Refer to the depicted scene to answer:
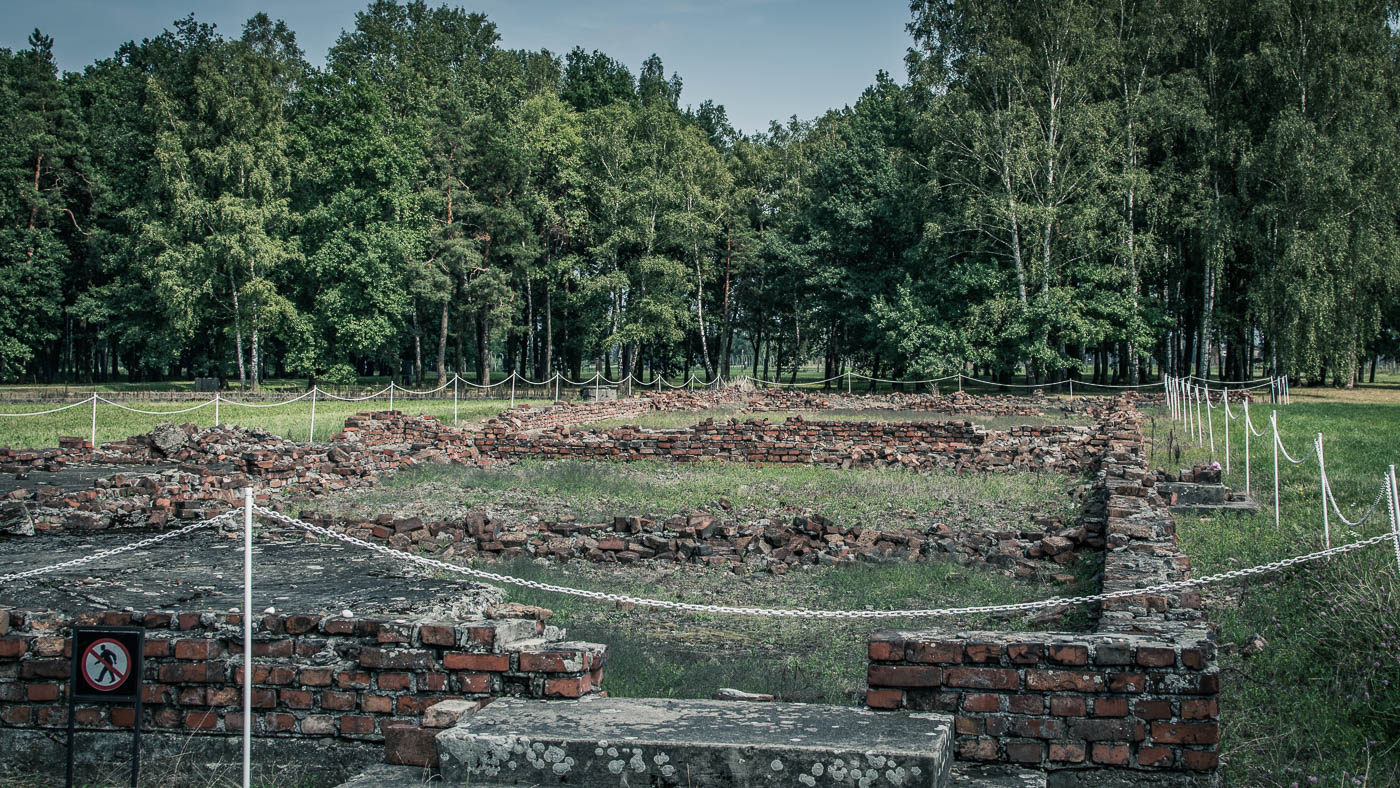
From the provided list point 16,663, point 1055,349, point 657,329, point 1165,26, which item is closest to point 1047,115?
point 1165,26

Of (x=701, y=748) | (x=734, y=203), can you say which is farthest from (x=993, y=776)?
(x=734, y=203)

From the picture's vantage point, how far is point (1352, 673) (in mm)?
4984

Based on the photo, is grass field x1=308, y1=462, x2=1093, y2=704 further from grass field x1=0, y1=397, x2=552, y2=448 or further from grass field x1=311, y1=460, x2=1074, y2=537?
grass field x1=0, y1=397, x2=552, y2=448

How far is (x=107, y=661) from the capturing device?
3.91 m

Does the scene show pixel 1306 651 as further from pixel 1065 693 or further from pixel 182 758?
pixel 182 758

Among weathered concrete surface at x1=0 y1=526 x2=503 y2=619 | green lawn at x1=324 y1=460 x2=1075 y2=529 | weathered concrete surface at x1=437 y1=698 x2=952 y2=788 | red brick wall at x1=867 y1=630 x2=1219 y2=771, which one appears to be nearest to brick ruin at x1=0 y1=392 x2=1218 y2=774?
red brick wall at x1=867 y1=630 x2=1219 y2=771

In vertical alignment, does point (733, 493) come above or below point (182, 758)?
above

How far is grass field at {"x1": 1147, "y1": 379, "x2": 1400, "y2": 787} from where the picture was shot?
4.18 meters

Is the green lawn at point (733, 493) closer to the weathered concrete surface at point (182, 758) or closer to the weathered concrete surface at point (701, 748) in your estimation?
the weathered concrete surface at point (182, 758)

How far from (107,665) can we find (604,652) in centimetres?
209

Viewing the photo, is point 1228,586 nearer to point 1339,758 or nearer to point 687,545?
point 1339,758

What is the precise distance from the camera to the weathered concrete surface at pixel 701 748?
3273 mm

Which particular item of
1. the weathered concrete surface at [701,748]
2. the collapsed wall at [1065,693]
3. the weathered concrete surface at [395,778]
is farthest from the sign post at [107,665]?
the collapsed wall at [1065,693]

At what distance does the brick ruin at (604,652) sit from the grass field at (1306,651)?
45cm
